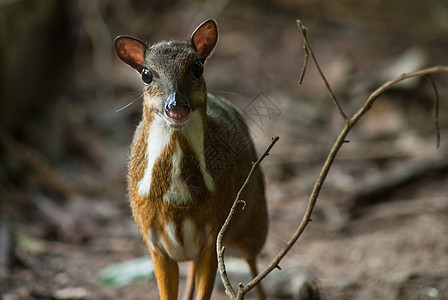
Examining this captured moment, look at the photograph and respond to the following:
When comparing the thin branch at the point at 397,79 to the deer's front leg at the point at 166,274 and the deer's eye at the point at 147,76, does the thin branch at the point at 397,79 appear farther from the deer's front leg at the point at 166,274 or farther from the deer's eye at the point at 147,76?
the deer's front leg at the point at 166,274

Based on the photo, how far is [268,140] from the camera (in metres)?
9.86

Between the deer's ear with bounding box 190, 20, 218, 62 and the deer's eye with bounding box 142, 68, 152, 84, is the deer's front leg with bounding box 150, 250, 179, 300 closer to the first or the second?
the deer's eye with bounding box 142, 68, 152, 84

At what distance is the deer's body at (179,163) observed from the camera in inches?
144

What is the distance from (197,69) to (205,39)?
11.5 inches

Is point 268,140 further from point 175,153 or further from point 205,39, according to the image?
point 175,153

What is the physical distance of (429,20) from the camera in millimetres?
11414

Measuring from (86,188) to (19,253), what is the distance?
213cm

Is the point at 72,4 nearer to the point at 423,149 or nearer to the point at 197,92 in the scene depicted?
the point at 423,149

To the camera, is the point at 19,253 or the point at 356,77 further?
the point at 356,77

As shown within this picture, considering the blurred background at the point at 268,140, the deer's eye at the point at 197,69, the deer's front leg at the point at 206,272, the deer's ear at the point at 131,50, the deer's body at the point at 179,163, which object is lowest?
the deer's front leg at the point at 206,272

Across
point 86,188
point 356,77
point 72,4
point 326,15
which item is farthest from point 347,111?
point 72,4

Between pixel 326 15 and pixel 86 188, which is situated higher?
pixel 326 15

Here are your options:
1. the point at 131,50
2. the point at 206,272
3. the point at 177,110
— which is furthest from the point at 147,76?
the point at 206,272

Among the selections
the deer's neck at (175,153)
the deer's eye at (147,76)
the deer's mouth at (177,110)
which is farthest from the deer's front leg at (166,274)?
the deer's eye at (147,76)
